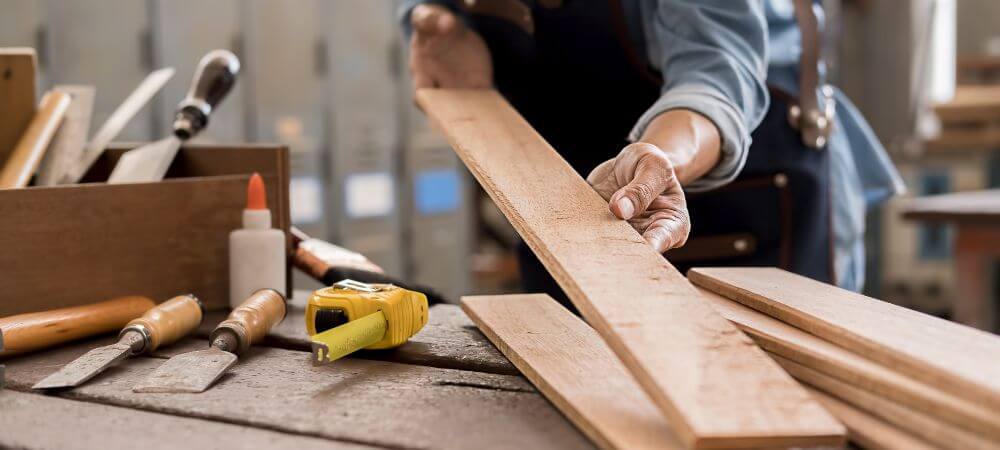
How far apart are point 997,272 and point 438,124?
3098 millimetres

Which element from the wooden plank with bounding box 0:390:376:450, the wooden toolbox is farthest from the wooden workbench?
the wooden toolbox

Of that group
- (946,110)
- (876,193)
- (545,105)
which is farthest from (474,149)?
(946,110)

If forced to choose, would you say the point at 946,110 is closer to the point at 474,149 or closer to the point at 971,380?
the point at 474,149

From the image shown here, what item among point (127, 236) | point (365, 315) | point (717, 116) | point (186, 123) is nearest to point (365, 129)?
point (186, 123)

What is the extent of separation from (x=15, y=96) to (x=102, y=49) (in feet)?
5.24

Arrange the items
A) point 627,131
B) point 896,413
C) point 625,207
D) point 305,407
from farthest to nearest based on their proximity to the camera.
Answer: point 627,131
point 625,207
point 305,407
point 896,413

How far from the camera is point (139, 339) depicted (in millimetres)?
937

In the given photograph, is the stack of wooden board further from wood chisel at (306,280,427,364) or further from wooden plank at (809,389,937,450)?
wood chisel at (306,280,427,364)

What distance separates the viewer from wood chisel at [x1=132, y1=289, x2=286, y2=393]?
32.4 inches

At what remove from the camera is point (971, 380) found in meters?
0.62

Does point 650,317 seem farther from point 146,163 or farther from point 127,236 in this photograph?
point 146,163

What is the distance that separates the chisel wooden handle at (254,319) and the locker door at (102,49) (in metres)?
1.84

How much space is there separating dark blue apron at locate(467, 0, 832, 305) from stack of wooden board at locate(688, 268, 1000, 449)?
555 millimetres

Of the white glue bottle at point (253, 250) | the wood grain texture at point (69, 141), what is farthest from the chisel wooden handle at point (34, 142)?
the white glue bottle at point (253, 250)
